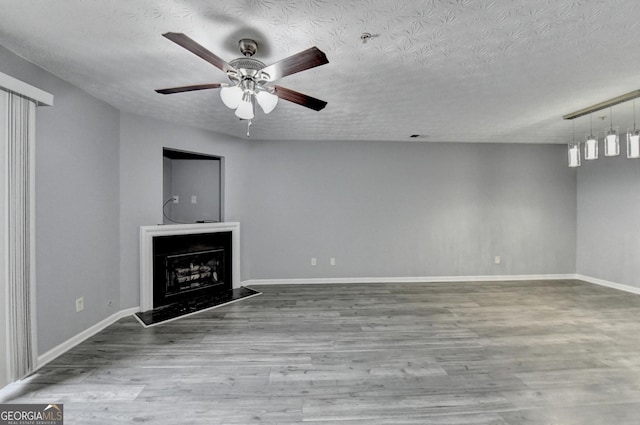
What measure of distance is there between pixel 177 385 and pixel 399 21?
2774 millimetres

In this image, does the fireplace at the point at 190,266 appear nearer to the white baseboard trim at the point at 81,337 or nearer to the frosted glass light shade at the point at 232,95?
the white baseboard trim at the point at 81,337

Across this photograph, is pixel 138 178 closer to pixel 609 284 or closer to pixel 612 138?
pixel 612 138

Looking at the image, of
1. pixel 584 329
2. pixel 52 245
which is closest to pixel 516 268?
pixel 584 329

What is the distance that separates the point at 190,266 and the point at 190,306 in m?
0.57

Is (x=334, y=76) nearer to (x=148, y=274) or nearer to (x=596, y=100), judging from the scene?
(x=596, y=100)

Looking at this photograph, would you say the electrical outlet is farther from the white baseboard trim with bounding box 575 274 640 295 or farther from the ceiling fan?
the white baseboard trim with bounding box 575 274 640 295

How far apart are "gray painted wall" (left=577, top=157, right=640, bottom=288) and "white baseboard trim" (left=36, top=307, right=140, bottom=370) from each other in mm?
6769

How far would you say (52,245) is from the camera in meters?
2.14

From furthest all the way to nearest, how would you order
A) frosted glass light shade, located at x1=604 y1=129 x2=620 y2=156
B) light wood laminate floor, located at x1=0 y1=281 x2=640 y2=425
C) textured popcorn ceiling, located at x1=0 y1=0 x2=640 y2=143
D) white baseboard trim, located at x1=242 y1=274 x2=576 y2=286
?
white baseboard trim, located at x1=242 y1=274 x2=576 y2=286
frosted glass light shade, located at x1=604 y1=129 x2=620 y2=156
light wood laminate floor, located at x1=0 y1=281 x2=640 y2=425
textured popcorn ceiling, located at x1=0 y1=0 x2=640 y2=143

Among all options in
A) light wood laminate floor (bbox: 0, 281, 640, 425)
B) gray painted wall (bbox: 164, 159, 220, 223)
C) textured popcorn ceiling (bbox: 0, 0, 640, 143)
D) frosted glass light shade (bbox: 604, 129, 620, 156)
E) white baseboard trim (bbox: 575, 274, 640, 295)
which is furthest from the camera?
gray painted wall (bbox: 164, 159, 220, 223)

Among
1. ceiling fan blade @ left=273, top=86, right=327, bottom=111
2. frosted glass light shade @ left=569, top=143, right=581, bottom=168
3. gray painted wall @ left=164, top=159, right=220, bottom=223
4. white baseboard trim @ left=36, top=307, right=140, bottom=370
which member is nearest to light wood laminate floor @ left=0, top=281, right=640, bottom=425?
white baseboard trim @ left=36, top=307, right=140, bottom=370

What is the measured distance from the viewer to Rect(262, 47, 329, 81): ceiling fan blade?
51.1 inches

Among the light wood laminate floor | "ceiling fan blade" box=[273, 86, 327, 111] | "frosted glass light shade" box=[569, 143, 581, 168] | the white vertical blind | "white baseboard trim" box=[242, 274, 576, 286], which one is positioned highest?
"ceiling fan blade" box=[273, 86, 327, 111]

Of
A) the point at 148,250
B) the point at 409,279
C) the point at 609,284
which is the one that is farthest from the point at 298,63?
the point at 609,284
